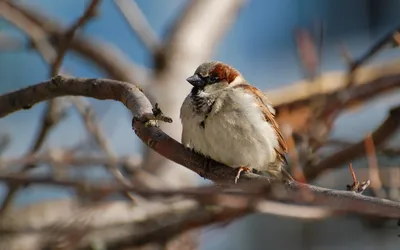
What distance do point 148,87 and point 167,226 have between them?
123 centimetres

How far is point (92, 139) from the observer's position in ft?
9.28

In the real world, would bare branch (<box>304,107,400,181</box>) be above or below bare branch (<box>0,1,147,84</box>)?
below

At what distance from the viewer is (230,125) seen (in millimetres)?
2105

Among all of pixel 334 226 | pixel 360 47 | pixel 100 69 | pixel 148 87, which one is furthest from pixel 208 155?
pixel 360 47

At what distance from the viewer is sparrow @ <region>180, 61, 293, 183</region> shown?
2084 mm

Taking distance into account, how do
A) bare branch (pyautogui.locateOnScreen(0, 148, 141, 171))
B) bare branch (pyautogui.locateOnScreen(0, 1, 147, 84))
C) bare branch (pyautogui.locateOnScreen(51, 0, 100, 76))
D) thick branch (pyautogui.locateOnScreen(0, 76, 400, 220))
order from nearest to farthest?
thick branch (pyautogui.locateOnScreen(0, 76, 400, 220)) → bare branch (pyautogui.locateOnScreen(51, 0, 100, 76)) → bare branch (pyautogui.locateOnScreen(0, 148, 141, 171)) → bare branch (pyautogui.locateOnScreen(0, 1, 147, 84))

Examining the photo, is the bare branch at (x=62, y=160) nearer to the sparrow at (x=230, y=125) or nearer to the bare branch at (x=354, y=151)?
the sparrow at (x=230, y=125)

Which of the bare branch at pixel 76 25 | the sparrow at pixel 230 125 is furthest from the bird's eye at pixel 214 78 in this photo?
the bare branch at pixel 76 25

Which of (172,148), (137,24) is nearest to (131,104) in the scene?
(172,148)

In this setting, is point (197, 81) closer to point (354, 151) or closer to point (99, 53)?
point (354, 151)

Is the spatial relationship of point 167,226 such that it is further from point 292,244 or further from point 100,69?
point 292,244

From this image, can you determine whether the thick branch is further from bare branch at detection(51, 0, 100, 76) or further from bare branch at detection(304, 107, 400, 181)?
bare branch at detection(304, 107, 400, 181)

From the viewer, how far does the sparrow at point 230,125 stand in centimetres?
208

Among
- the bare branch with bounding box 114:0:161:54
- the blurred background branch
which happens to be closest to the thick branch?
the blurred background branch
